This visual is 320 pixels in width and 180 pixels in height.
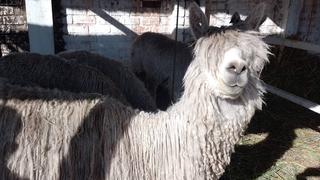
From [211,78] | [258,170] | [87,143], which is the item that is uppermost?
[211,78]

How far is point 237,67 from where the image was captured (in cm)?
215

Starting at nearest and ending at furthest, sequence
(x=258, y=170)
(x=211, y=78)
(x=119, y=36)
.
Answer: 1. (x=211, y=78)
2. (x=258, y=170)
3. (x=119, y=36)

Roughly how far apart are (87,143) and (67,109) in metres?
0.25

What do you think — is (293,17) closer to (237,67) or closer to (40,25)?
(40,25)

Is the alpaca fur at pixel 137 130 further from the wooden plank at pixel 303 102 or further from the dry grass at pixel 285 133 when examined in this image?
the wooden plank at pixel 303 102

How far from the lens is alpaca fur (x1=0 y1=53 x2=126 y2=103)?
355 cm

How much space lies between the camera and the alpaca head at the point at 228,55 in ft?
7.14

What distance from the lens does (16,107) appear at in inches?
89.8

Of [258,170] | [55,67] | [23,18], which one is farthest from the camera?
[23,18]

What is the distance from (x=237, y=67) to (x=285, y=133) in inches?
129

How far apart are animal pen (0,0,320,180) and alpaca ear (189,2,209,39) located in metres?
2.11

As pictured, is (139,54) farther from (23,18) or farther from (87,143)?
(87,143)

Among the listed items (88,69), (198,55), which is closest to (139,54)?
(88,69)

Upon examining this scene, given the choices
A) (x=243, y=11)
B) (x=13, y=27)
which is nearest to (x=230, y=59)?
(x=13, y=27)
